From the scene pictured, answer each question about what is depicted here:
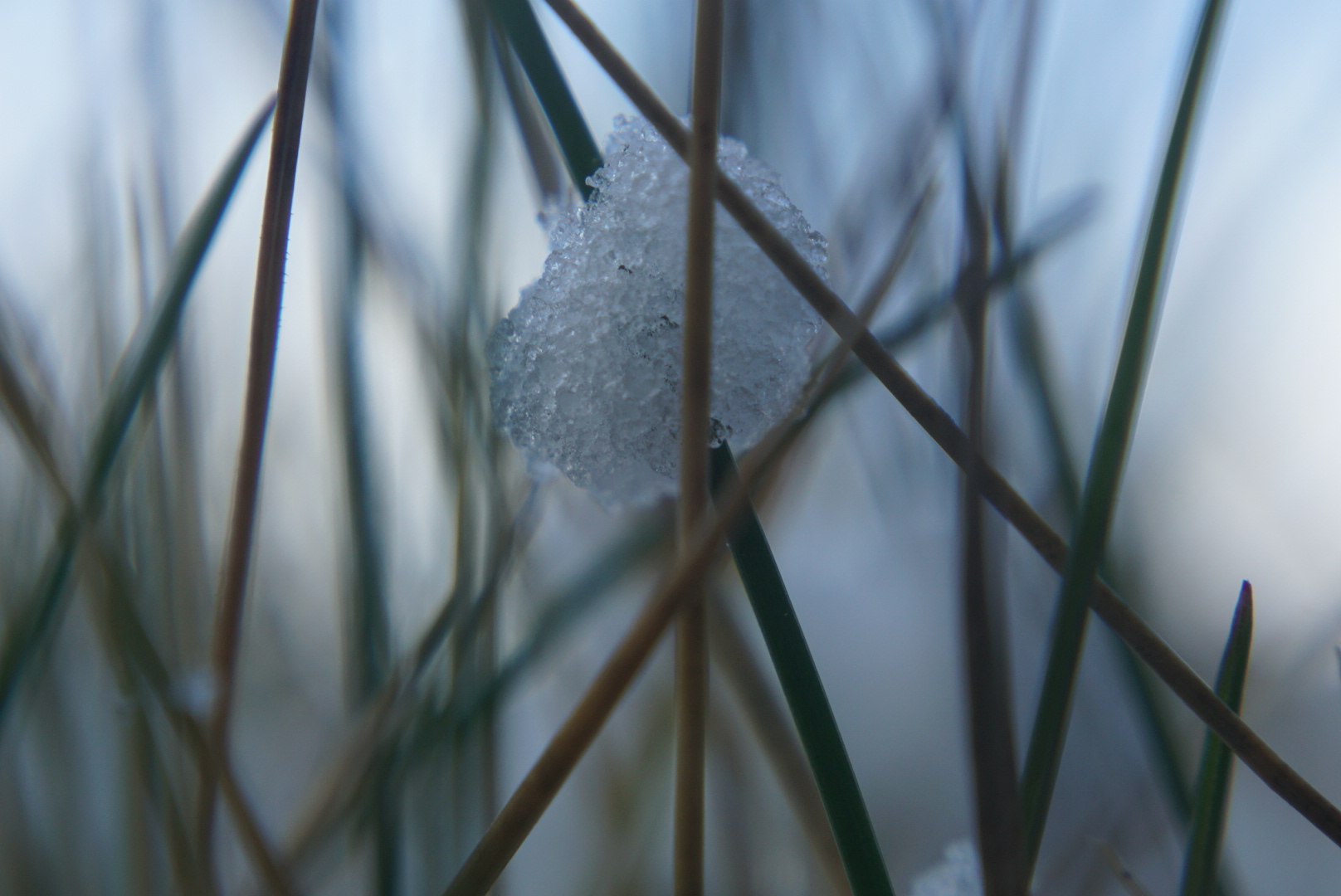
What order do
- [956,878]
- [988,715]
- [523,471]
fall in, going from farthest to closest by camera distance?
[523,471] → [956,878] → [988,715]

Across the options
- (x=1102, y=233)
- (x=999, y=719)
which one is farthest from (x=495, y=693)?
(x=1102, y=233)

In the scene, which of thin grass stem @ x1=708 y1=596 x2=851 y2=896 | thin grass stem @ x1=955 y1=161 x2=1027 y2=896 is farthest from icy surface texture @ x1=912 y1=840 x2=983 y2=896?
thin grass stem @ x1=955 y1=161 x2=1027 y2=896

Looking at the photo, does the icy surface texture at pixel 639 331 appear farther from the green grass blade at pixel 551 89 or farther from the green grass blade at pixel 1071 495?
the green grass blade at pixel 1071 495

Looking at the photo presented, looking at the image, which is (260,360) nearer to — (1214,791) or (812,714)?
(812,714)

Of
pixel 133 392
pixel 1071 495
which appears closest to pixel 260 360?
pixel 133 392

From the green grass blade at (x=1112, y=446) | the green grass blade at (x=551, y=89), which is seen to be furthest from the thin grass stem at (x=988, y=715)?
the green grass blade at (x=551, y=89)

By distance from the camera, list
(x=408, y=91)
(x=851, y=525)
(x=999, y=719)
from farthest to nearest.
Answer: (x=851, y=525) < (x=408, y=91) < (x=999, y=719)

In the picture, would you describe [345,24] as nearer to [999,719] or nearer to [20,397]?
[20,397]

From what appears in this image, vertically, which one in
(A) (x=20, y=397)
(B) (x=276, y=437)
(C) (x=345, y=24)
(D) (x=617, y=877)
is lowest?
(D) (x=617, y=877)
